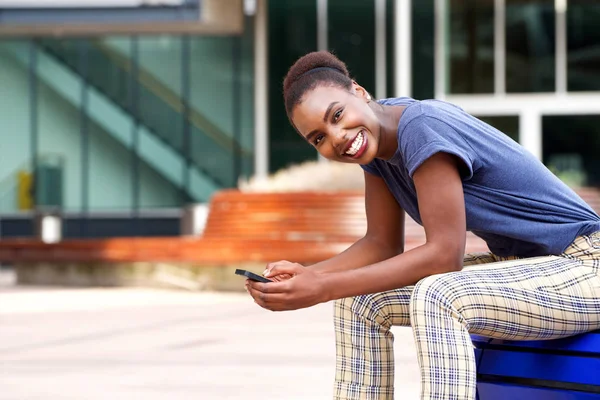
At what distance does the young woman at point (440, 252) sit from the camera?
9.20 feet

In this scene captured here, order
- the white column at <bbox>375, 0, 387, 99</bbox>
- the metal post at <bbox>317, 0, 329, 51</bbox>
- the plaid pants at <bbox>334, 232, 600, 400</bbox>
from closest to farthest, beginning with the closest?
1. the plaid pants at <bbox>334, 232, 600, 400</bbox>
2. the white column at <bbox>375, 0, 387, 99</bbox>
3. the metal post at <bbox>317, 0, 329, 51</bbox>

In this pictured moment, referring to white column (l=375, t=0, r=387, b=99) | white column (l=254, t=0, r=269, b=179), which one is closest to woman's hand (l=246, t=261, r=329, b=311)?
white column (l=375, t=0, r=387, b=99)

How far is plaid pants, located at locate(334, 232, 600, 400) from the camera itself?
273 centimetres

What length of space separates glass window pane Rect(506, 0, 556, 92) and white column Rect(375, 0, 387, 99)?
8.92 ft

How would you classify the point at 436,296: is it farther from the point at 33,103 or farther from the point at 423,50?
the point at 33,103

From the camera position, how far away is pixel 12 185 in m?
25.6

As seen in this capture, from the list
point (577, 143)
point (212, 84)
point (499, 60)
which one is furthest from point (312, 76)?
point (212, 84)

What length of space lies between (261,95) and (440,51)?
13.9 ft

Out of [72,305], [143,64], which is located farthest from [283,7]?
[72,305]

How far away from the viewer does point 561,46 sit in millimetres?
20547

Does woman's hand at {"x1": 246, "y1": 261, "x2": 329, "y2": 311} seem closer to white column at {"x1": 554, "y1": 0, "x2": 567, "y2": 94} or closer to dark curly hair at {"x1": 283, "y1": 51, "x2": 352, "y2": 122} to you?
dark curly hair at {"x1": 283, "y1": 51, "x2": 352, "y2": 122}

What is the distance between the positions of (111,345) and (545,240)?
4.54 meters

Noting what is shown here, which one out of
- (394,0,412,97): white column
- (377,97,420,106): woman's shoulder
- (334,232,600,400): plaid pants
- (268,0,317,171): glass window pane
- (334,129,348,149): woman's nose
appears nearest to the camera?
(334,232,600,400): plaid pants

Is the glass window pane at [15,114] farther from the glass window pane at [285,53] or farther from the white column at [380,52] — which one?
the white column at [380,52]
